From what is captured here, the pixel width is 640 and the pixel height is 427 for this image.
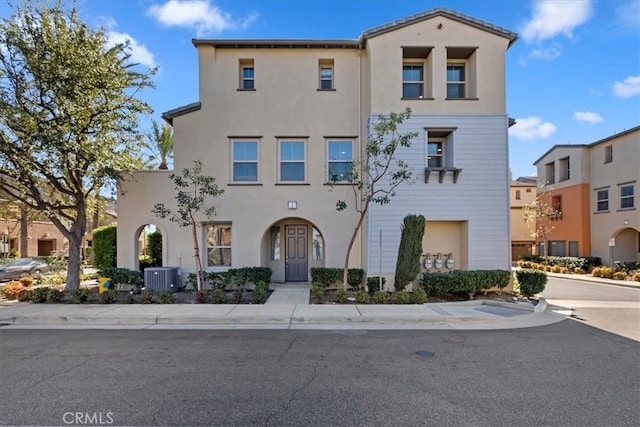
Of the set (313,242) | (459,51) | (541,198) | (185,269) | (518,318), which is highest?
(459,51)

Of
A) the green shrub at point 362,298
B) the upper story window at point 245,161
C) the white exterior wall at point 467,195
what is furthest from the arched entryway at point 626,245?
the upper story window at point 245,161

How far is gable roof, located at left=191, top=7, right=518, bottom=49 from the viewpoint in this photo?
12078 millimetres

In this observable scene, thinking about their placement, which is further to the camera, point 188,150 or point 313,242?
point 313,242

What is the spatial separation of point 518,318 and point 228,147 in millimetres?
11107

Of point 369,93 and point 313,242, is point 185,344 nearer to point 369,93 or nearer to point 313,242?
point 313,242

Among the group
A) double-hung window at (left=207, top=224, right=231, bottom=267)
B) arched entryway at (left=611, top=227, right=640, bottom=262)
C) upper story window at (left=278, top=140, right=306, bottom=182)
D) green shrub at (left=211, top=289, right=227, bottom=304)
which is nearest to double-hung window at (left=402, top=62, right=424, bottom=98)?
upper story window at (left=278, top=140, right=306, bottom=182)

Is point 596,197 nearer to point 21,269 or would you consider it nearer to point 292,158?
point 292,158

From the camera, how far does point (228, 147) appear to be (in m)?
12.9

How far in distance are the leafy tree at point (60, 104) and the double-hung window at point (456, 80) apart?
459 inches

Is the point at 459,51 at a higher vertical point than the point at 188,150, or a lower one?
higher

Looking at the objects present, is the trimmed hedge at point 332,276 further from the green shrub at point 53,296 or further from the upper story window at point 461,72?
the green shrub at point 53,296

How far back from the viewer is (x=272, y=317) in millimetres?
8172

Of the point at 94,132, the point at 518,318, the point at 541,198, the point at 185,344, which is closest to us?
the point at 185,344

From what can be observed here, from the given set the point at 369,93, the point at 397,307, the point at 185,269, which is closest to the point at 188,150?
the point at 185,269
